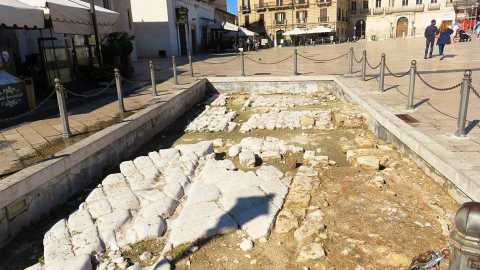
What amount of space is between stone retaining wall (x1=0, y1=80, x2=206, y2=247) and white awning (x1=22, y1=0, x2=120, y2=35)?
3351mm

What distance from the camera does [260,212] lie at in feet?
14.7

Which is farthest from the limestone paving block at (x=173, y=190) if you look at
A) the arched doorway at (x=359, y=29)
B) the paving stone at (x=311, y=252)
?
the arched doorway at (x=359, y=29)

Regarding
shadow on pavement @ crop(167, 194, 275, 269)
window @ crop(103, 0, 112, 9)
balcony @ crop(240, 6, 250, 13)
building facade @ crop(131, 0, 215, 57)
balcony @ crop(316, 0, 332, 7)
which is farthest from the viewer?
balcony @ crop(240, 6, 250, 13)

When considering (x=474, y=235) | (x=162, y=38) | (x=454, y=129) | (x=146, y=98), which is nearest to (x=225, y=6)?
(x=162, y=38)

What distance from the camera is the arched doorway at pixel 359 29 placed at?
2522 inches

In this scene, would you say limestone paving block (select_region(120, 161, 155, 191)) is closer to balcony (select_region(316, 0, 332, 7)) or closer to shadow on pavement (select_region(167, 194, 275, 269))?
shadow on pavement (select_region(167, 194, 275, 269))

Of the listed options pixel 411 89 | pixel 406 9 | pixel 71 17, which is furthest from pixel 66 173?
pixel 406 9

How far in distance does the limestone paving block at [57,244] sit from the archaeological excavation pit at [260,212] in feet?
0.04

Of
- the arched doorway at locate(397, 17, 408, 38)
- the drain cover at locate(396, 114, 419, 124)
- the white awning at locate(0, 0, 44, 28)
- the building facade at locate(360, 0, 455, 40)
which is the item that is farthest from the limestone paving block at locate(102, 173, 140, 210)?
the arched doorway at locate(397, 17, 408, 38)

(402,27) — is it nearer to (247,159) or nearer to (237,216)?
(247,159)

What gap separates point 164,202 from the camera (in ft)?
15.6

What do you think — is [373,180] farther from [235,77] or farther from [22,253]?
[235,77]

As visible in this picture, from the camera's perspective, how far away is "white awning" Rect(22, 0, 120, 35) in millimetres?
8914

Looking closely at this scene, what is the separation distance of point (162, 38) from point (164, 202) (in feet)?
86.3
